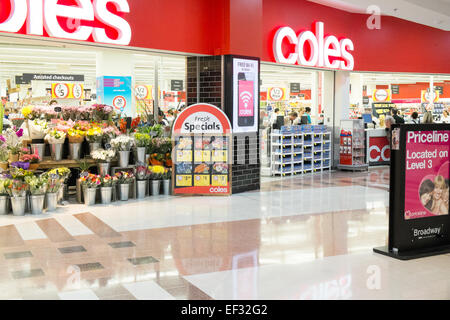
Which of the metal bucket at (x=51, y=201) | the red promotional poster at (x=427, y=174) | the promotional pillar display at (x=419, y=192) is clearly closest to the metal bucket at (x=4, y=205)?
the metal bucket at (x=51, y=201)

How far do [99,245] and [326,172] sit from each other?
758 centimetres

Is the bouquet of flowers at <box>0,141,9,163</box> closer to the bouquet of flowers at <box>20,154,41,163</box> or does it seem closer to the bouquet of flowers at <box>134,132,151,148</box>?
the bouquet of flowers at <box>20,154,41,163</box>

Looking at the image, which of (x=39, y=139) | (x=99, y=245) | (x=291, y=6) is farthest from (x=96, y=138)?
(x=291, y=6)

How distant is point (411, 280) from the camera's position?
4.24m

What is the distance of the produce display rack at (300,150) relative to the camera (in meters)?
11.1

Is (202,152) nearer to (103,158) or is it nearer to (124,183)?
(124,183)

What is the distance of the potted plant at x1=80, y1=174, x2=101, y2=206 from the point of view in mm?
7441

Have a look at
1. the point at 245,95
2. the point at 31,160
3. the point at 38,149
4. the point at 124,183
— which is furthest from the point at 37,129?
the point at 245,95

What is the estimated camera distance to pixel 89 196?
7438 millimetres

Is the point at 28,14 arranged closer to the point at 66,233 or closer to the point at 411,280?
the point at 66,233

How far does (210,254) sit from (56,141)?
151 inches

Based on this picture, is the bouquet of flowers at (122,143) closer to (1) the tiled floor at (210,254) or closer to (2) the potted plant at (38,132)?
(1) the tiled floor at (210,254)

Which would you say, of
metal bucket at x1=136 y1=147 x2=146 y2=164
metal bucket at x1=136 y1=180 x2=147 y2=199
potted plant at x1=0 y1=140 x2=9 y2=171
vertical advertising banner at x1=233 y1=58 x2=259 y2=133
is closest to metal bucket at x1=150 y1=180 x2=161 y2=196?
metal bucket at x1=136 y1=180 x2=147 y2=199

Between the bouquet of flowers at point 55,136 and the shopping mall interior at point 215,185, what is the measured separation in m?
0.02
